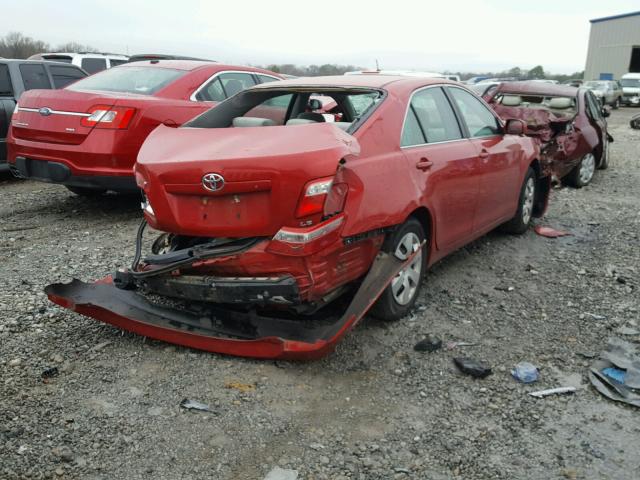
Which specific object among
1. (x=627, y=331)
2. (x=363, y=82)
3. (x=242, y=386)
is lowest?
(x=627, y=331)

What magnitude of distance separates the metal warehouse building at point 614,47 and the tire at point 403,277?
49.2 meters

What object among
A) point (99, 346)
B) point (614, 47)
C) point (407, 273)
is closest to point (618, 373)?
point (407, 273)

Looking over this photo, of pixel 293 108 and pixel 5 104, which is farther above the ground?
pixel 293 108

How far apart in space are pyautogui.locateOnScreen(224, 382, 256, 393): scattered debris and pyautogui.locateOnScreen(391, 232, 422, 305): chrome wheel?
1.18 m

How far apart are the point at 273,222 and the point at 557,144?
6.93m

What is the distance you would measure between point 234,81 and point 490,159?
3470 millimetres

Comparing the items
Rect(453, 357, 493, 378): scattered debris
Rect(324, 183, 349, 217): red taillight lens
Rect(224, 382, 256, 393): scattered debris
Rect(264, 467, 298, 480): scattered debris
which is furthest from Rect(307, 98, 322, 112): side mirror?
Rect(264, 467, 298, 480): scattered debris

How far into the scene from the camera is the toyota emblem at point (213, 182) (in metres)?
3.19

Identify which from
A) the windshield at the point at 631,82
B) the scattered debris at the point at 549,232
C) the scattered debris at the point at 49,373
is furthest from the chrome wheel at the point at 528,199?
the windshield at the point at 631,82

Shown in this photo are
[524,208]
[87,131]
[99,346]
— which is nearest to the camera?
[99,346]

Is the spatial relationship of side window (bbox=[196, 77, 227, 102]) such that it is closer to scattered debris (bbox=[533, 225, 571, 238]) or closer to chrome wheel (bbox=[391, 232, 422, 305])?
chrome wheel (bbox=[391, 232, 422, 305])

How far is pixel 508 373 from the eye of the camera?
353cm

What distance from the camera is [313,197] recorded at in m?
3.17

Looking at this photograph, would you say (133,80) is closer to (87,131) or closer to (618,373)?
(87,131)
